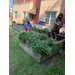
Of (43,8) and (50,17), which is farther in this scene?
(50,17)

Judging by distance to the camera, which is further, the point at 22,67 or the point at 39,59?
the point at 39,59

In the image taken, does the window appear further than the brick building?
Yes

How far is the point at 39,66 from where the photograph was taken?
217 cm

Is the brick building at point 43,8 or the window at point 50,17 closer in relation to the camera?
the brick building at point 43,8

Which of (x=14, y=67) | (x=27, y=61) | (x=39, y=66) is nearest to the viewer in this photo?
(x=14, y=67)

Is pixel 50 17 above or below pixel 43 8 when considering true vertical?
above
